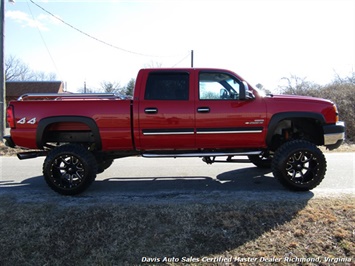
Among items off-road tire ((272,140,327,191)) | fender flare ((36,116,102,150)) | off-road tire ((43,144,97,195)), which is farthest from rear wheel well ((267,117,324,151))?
off-road tire ((43,144,97,195))

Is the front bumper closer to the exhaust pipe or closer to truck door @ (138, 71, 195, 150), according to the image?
truck door @ (138, 71, 195, 150)

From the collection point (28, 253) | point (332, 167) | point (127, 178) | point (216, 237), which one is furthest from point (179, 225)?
point (332, 167)

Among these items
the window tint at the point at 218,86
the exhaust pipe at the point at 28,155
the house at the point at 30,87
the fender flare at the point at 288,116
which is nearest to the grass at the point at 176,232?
the exhaust pipe at the point at 28,155

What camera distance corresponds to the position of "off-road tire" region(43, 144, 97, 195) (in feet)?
16.3

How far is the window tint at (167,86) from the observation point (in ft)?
16.7

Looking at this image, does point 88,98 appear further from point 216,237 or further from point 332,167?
point 332,167

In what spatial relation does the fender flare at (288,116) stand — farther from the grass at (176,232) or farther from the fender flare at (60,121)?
the fender flare at (60,121)

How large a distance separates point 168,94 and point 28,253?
3.14 m

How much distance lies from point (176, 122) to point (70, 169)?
2.00 meters

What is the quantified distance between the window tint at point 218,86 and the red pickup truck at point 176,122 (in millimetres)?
18

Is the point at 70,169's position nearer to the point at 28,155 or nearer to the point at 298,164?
the point at 28,155

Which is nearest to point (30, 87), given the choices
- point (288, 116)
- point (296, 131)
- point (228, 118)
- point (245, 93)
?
point (228, 118)

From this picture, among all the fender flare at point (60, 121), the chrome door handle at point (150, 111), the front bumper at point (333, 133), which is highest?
the chrome door handle at point (150, 111)

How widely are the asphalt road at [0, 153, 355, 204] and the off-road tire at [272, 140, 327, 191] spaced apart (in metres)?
0.17
